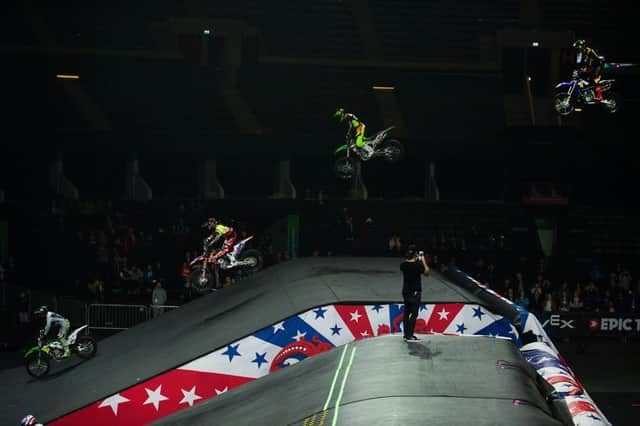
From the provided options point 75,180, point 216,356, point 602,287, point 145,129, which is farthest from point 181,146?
point 216,356

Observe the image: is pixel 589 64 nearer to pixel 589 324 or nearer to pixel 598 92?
pixel 598 92

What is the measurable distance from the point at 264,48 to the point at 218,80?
2211 mm

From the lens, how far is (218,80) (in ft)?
111

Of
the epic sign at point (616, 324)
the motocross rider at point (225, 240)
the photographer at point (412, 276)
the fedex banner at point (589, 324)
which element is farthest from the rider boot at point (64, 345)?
the epic sign at point (616, 324)

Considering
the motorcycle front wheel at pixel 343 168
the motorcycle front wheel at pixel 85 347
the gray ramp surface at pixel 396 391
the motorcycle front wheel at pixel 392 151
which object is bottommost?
the motorcycle front wheel at pixel 85 347

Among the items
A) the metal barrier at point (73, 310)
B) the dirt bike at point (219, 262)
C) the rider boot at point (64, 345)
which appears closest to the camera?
the rider boot at point (64, 345)

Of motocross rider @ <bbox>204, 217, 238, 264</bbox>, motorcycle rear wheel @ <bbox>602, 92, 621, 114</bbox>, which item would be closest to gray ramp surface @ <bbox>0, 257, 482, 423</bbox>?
motocross rider @ <bbox>204, 217, 238, 264</bbox>

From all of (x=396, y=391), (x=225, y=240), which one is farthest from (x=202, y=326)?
(x=396, y=391)

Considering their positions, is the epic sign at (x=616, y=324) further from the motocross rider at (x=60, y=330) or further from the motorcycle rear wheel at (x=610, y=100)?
the motocross rider at (x=60, y=330)

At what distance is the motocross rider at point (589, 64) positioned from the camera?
695 inches

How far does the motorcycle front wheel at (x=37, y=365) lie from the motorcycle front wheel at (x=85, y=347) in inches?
33.9

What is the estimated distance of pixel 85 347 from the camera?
1956 cm

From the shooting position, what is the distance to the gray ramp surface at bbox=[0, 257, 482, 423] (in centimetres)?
1555

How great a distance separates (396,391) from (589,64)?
33.1 ft
